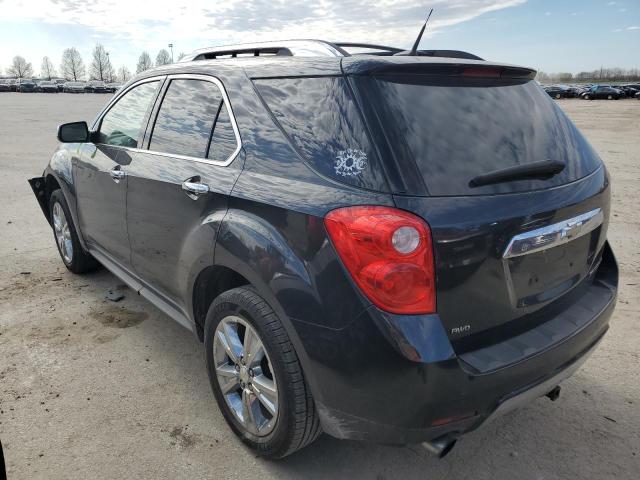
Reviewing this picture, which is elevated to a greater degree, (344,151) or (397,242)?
(344,151)

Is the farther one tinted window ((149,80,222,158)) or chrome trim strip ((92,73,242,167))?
tinted window ((149,80,222,158))

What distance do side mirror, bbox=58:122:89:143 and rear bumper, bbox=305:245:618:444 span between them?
114 inches

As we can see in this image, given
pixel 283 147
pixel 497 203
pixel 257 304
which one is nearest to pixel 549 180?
pixel 497 203

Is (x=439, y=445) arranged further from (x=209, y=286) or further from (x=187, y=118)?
(x=187, y=118)

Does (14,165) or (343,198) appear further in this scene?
(14,165)

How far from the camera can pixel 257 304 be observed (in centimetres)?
219

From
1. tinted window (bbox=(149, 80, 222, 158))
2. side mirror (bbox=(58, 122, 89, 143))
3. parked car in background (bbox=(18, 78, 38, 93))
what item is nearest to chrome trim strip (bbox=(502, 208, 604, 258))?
tinted window (bbox=(149, 80, 222, 158))

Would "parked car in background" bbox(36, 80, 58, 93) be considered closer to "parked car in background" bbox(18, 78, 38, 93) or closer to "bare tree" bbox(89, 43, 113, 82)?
"parked car in background" bbox(18, 78, 38, 93)

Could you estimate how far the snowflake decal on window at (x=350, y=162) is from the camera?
1914 mm

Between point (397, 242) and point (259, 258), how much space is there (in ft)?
2.04

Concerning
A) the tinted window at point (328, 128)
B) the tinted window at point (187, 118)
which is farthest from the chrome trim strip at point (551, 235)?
the tinted window at point (187, 118)

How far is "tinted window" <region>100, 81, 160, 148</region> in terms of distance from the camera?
3.31 m

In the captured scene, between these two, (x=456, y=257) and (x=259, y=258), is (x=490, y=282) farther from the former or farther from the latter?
(x=259, y=258)

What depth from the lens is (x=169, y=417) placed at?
2.74 meters
